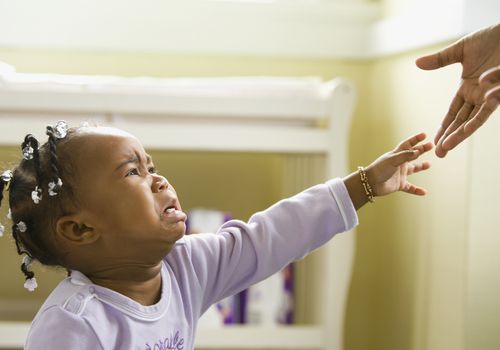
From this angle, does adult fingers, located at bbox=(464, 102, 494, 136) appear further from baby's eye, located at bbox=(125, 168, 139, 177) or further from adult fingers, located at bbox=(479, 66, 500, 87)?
baby's eye, located at bbox=(125, 168, 139, 177)

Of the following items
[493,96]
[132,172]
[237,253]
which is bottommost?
[237,253]

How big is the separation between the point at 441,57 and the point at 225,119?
24.6 inches

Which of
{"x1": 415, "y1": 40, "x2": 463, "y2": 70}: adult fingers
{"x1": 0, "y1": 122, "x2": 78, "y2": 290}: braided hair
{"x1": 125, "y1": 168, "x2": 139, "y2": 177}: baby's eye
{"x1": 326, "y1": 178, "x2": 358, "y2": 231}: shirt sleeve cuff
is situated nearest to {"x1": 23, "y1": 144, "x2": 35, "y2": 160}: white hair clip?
{"x1": 0, "y1": 122, "x2": 78, "y2": 290}: braided hair

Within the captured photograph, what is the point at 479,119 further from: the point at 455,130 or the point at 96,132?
the point at 96,132

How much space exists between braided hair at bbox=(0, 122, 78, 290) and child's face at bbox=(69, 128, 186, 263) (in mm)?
→ 22

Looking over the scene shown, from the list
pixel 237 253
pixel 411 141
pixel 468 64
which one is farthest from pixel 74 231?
pixel 468 64

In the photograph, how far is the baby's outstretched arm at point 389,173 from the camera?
1156 mm

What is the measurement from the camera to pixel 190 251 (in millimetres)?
1227

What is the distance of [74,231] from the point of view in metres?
1.09

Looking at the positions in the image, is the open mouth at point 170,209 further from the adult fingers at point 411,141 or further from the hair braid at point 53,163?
the adult fingers at point 411,141

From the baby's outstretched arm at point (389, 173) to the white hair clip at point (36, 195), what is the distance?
1.53 ft

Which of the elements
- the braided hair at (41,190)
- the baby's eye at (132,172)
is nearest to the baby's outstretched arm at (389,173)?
the baby's eye at (132,172)

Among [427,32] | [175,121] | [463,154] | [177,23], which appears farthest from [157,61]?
[463,154]

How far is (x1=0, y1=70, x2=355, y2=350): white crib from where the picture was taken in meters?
1.62
